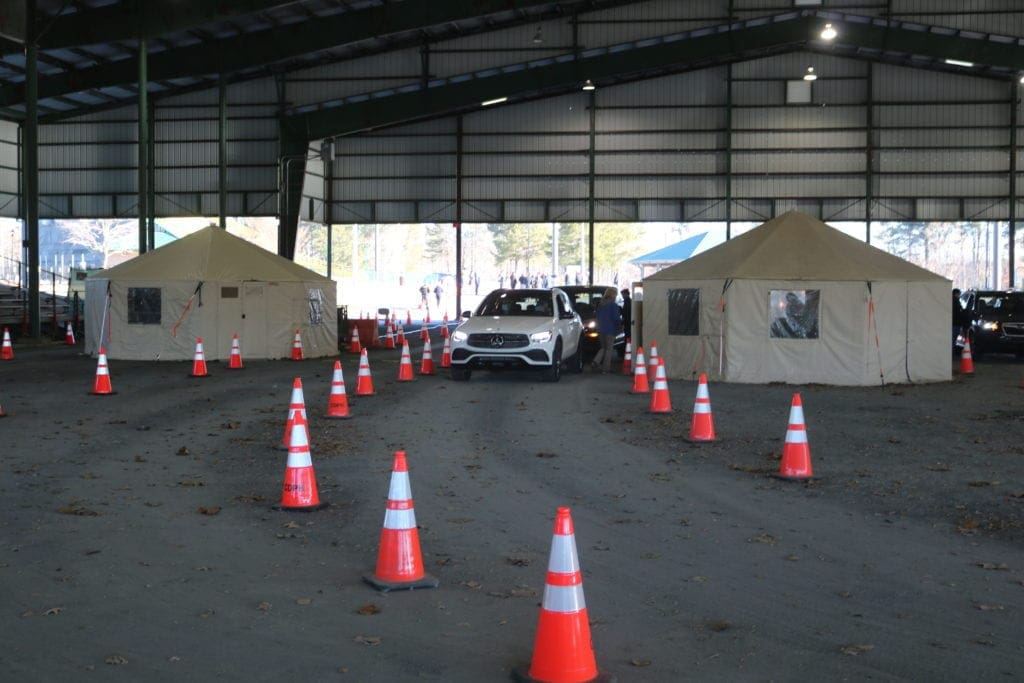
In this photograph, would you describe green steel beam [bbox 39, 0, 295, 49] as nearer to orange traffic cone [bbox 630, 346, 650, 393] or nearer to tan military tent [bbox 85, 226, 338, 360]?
tan military tent [bbox 85, 226, 338, 360]

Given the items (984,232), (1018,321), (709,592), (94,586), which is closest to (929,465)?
(709,592)

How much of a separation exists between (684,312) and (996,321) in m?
12.0

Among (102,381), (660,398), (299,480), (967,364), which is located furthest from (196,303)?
(299,480)

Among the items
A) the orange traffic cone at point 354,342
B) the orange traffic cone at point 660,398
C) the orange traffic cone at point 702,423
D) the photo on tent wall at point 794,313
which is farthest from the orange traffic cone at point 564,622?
the orange traffic cone at point 354,342

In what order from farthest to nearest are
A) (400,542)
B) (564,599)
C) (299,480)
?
(299,480)
(400,542)
(564,599)

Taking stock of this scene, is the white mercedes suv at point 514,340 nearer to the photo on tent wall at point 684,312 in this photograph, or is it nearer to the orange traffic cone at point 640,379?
the orange traffic cone at point 640,379

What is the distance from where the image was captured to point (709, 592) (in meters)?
6.76

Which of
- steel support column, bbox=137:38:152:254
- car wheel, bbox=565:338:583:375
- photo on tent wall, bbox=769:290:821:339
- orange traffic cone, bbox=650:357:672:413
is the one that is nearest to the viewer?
orange traffic cone, bbox=650:357:672:413

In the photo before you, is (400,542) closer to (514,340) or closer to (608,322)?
(514,340)

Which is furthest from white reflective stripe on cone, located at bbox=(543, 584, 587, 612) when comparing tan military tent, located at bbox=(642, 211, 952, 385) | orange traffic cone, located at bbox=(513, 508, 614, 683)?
tan military tent, located at bbox=(642, 211, 952, 385)

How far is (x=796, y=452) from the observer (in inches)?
428

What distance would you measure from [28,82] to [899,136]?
30.9 m

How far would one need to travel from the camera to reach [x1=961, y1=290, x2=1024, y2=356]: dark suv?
30188 mm

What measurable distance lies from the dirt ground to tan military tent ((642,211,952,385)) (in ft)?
Answer: 19.9
